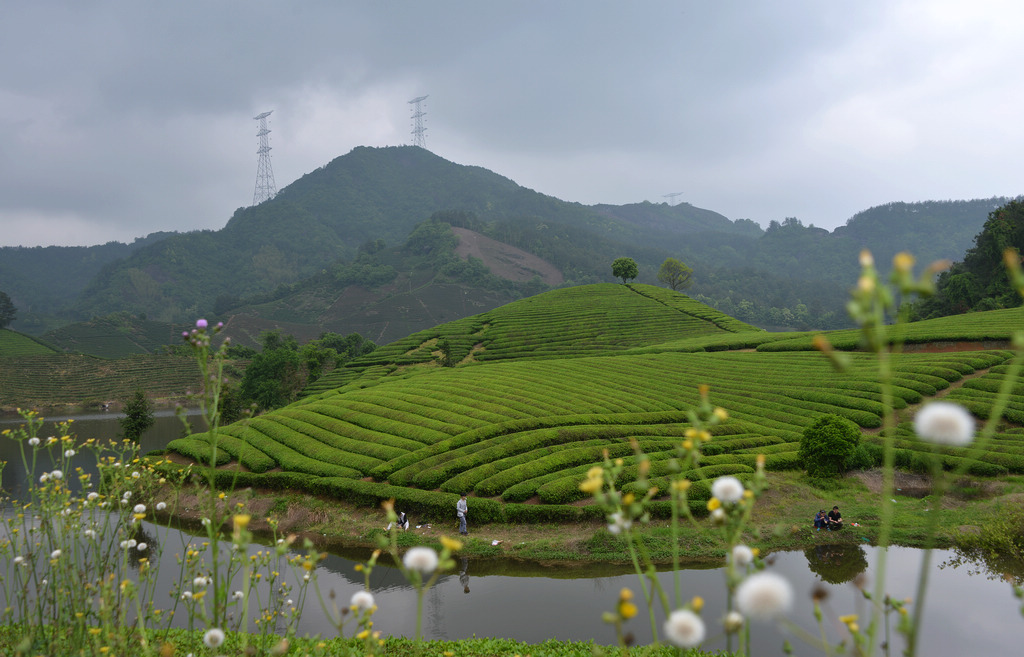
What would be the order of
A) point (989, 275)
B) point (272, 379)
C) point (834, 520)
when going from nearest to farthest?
point (834, 520)
point (272, 379)
point (989, 275)

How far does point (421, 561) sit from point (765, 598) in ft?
4.65

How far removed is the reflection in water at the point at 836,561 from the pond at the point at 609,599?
0.03m

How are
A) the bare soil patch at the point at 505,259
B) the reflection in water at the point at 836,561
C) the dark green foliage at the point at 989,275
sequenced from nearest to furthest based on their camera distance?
1. the reflection in water at the point at 836,561
2. the dark green foliage at the point at 989,275
3. the bare soil patch at the point at 505,259

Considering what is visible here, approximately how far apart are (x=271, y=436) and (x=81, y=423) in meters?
31.9

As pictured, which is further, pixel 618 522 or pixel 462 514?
pixel 462 514

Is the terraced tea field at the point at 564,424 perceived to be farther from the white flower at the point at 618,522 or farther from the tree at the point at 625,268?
the tree at the point at 625,268

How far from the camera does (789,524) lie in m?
17.4

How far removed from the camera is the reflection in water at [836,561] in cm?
1439

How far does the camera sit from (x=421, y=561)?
102 inches

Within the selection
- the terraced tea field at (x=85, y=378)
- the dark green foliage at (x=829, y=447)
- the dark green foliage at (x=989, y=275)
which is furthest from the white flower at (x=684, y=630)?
the terraced tea field at (x=85, y=378)

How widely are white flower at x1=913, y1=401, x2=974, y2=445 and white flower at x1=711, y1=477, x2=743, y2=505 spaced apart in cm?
85

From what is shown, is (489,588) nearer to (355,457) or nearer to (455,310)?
(355,457)

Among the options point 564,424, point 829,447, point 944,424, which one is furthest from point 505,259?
point 944,424

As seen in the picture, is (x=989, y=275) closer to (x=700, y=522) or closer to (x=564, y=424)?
(x=564, y=424)
